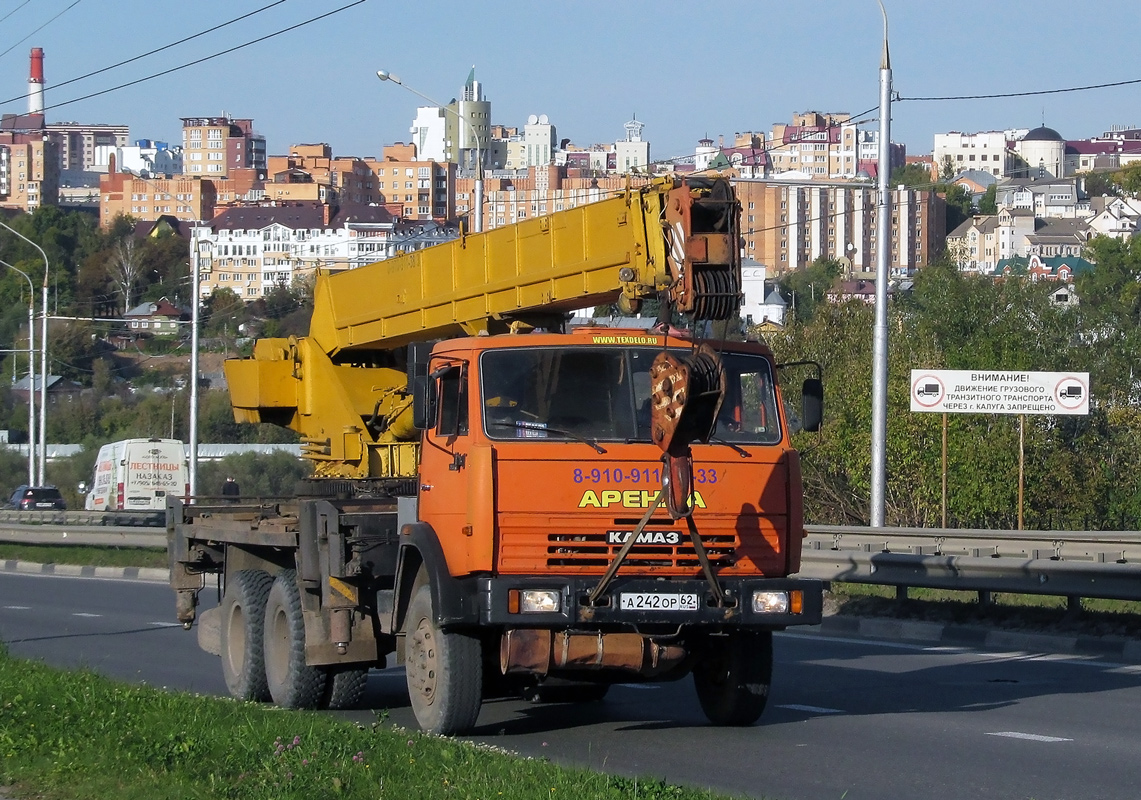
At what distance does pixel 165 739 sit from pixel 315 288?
6458 mm

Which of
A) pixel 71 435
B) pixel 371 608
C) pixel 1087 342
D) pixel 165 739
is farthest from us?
pixel 71 435

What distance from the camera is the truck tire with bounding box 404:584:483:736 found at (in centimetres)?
890

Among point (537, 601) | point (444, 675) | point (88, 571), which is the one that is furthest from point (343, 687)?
point (88, 571)

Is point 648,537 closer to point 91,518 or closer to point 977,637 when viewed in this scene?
point 977,637

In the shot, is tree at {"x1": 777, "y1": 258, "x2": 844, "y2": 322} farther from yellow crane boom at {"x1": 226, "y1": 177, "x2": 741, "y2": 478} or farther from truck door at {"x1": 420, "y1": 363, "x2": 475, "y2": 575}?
truck door at {"x1": 420, "y1": 363, "x2": 475, "y2": 575}

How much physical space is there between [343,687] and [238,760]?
3.45m

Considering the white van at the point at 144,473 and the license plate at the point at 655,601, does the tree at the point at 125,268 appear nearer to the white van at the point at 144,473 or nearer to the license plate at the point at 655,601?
the white van at the point at 144,473

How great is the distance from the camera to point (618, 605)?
8.60 metres

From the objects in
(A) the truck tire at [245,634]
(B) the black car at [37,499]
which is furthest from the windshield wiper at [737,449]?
(B) the black car at [37,499]

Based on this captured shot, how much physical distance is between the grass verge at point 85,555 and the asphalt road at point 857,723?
13.8m

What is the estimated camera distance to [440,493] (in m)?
9.15

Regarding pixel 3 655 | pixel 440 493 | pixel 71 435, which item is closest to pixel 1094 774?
pixel 440 493

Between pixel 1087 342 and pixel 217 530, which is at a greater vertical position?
pixel 1087 342

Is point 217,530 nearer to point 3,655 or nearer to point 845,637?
point 3,655
